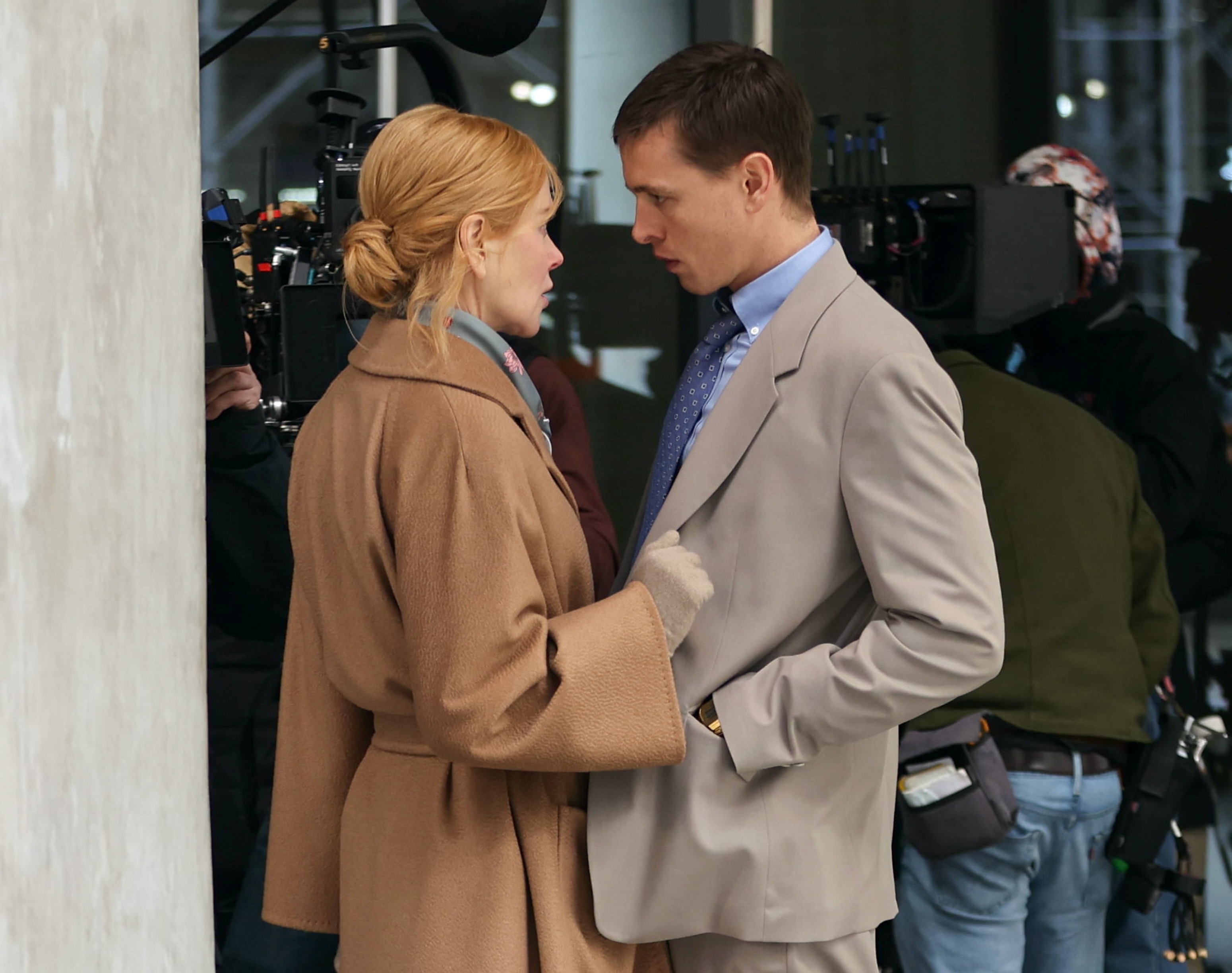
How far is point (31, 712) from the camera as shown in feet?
3.65

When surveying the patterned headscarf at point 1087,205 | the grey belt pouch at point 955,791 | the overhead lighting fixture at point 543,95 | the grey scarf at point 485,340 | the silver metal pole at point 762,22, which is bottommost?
the grey belt pouch at point 955,791

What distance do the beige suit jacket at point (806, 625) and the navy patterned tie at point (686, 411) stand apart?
13 centimetres

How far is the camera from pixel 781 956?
152cm

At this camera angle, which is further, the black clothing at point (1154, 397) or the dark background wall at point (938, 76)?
the dark background wall at point (938, 76)

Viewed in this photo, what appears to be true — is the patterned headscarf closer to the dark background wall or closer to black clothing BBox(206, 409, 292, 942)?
the dark background wall

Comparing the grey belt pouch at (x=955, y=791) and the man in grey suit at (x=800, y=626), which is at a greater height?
the man in grey suit at (x=800, y=626)

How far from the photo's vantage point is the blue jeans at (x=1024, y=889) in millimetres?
2340

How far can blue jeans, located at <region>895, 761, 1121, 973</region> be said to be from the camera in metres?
2.34

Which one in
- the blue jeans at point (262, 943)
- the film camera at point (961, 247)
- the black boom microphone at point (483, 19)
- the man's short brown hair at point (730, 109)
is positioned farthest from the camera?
the film camera at point (961, 247)

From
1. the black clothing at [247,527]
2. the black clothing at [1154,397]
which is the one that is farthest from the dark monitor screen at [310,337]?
the black clothing at [1154,397]

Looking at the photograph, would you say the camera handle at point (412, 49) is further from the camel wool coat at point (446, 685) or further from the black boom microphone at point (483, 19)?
the camel wool coat at point (446, 685)

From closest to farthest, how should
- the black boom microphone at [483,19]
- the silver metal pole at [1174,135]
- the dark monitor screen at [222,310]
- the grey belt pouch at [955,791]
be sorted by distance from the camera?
1. the dark monitor screen at [222,310]
2. the black boom microphone at [483,19]
3. the grey belt pouch at [955,791]
4. the silver metal pole at [1174,135]

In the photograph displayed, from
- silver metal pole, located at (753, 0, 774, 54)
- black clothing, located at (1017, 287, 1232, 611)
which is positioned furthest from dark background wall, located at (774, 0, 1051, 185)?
black clothing, located at (1017, 287, 1232, 611)

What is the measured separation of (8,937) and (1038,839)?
1.77m
